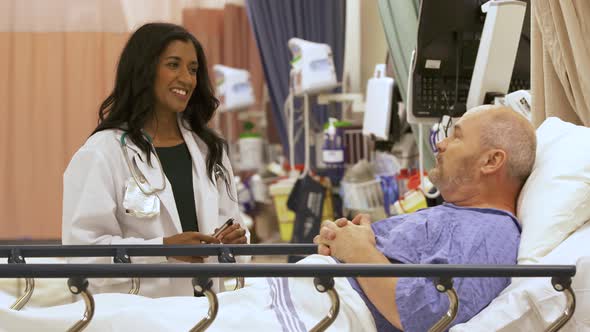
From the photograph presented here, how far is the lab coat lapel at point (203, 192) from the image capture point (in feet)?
8.99

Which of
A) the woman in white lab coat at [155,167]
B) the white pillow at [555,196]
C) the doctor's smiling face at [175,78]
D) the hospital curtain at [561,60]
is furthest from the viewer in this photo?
the doctor's smiling face at [175,78]

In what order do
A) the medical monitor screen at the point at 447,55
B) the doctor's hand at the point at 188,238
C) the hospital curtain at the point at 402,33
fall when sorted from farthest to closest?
the hospital curtain at the point at 402,33 → the medical monitor screen at the point at 447,55 → the doctor's hand at the point at 188,238

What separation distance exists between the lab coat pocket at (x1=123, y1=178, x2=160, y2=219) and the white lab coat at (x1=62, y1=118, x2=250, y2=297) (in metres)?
0.03

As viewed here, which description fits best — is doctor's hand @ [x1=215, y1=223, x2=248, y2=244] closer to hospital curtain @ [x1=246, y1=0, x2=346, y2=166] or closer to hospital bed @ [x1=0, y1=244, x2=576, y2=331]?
hospital bed @ [x1=0, y1=244, x2=576, y2=331]

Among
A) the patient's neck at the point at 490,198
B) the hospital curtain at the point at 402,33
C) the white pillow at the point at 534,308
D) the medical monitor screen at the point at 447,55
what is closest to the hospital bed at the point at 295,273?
the white pillow at the point at 534,308

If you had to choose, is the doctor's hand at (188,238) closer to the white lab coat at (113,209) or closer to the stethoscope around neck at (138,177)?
the white lab coat at (113,209)

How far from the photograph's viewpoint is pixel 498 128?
2268 millimetres

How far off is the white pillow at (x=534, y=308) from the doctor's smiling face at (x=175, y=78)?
4.34 ft

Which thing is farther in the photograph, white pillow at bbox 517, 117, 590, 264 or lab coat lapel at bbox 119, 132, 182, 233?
lab coat lapel at bbox 119, 132, 182, 233

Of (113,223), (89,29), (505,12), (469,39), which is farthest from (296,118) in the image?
(113,223)

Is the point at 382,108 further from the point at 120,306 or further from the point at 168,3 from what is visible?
the point at 120,306

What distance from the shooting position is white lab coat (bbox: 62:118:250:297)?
254 centimetres

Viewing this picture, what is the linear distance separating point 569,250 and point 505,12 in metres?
1.68

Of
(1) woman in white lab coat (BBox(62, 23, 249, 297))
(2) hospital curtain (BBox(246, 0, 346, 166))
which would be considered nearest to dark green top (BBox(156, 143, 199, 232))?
(1) woman in white lab coat (BBox(62, 23, 249, 297))
